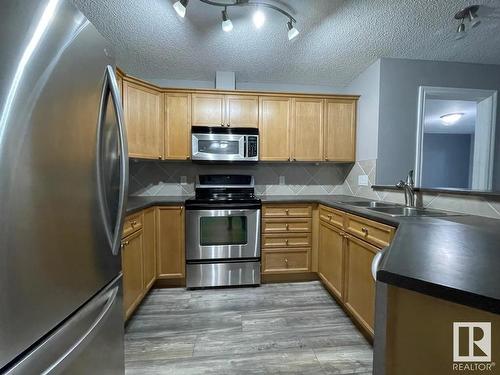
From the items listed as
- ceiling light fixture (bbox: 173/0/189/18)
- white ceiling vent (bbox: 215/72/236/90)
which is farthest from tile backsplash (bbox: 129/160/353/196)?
ceiling light fixture (bbox: 173/0/189/18)

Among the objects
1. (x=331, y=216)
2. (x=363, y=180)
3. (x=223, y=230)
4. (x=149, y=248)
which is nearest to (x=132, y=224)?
(x=149, y=248)

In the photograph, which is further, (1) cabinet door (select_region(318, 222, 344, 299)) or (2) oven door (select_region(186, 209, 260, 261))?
(2) oven door (select_region(186, 209, 260, 261))

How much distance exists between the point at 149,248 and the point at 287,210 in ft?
Result: 4.78

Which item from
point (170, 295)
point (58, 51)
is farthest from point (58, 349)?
point (170, 295)

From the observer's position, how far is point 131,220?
71.2 inches

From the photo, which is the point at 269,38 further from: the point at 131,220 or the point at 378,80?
the point at 131,220

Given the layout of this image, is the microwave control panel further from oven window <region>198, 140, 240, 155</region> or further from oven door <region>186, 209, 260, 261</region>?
oven door <region>186, 209, 260, 261</region>

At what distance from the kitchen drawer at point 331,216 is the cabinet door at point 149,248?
1746mm

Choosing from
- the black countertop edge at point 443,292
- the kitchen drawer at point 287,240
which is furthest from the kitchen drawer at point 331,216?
the black countertop edge at point 443,292

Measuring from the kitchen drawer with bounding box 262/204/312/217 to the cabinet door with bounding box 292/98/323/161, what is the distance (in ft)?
2.00

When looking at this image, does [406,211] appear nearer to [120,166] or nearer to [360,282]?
[360,282]

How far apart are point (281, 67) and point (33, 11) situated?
2.38 m

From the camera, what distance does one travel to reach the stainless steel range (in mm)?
2371

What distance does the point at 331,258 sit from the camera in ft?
7.23
